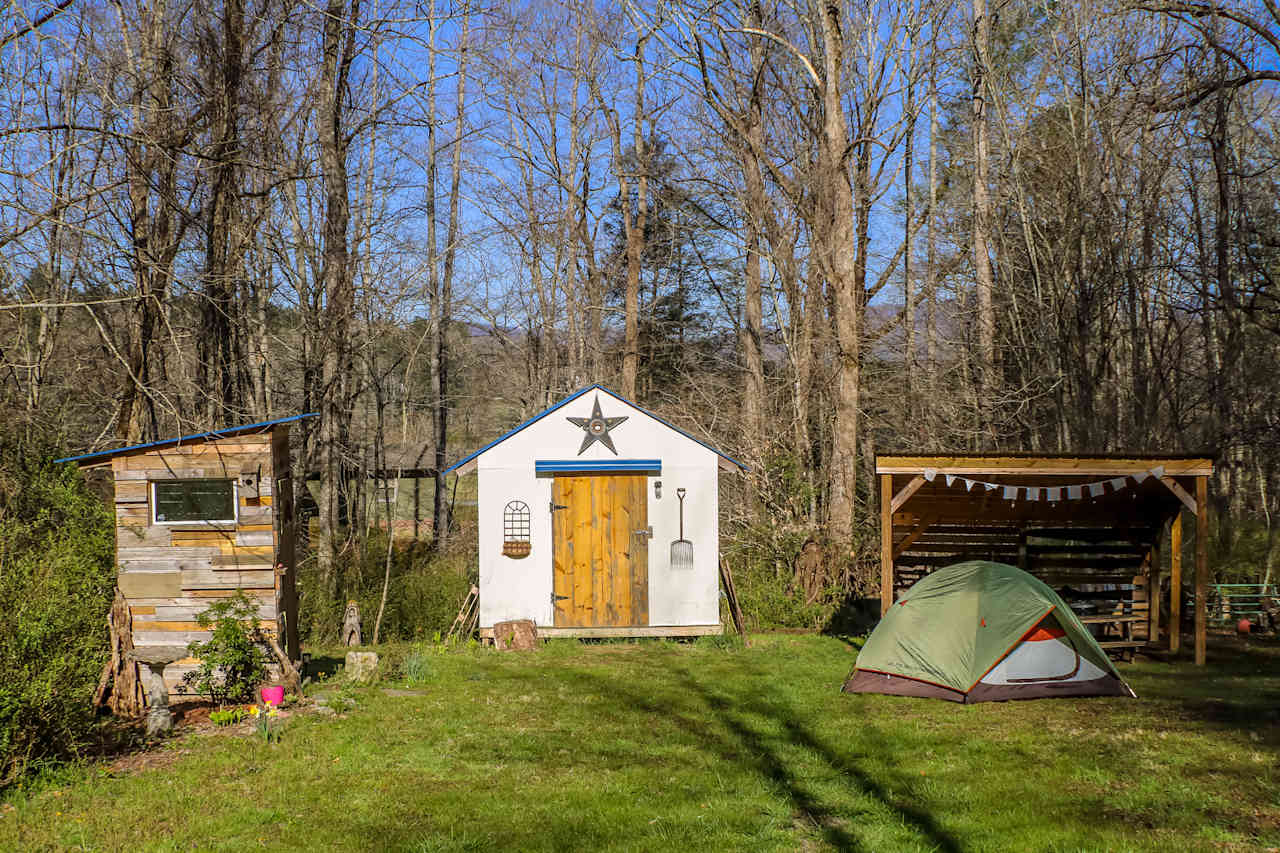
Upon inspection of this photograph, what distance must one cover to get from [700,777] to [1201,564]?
7.46 meters

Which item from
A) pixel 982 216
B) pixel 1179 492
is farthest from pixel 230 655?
pixel 982 216

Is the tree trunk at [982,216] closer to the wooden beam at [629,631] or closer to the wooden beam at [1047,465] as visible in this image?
the wooden beam at [1047,465]

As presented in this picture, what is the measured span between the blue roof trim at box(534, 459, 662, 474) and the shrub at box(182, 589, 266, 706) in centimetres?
462

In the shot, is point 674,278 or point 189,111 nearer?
point 189,111

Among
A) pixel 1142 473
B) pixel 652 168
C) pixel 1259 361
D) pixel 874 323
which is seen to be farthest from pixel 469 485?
pixel 1142 473

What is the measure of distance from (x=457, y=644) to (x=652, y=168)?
15.9 meters

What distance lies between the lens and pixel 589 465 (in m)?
13.1

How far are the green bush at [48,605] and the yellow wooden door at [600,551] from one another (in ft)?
17.9

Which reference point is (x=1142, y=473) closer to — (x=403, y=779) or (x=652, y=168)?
(x=403, y=779)

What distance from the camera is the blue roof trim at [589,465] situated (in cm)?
1313

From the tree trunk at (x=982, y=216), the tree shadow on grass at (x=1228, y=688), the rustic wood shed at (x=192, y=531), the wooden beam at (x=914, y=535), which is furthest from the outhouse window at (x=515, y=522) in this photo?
the tree trunk at (x=982, y=216)

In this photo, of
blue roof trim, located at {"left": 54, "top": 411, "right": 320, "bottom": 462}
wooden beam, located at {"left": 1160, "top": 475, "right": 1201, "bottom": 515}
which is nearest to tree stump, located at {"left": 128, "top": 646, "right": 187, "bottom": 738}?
blue roof trim, located at {"left": 54, "top": 411, "right": 320, "bottom": 462}

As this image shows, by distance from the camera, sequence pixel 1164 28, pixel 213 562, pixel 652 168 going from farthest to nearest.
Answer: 1. pixel 652 168
2. pixel 1164 28
3. pixel 213 562

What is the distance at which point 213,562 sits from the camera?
9.64 m
